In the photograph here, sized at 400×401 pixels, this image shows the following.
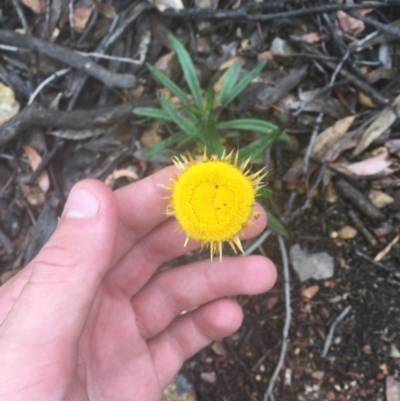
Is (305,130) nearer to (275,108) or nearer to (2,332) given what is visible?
(275,108)

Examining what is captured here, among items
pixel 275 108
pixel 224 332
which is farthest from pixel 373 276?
pixel 275 108

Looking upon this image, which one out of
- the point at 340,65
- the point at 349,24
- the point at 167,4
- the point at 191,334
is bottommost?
the point at 191,334

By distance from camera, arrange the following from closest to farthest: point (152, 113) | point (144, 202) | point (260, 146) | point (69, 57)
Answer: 1. point (144, 202)
2. point (260, 146)
3. point (152, 113)
4. point (69, 57)

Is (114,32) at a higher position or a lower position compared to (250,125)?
higher

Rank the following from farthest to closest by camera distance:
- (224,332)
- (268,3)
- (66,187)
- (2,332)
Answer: (66,187), (268,3), (224,332), (2,332)

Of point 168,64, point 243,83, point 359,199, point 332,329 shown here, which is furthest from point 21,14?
point 332,329

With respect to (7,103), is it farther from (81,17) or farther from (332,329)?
(332,329)

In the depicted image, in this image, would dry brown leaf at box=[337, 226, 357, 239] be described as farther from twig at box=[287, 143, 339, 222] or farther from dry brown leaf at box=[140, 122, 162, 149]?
dry brown leaf at box=[140, 122, 162, 149]
